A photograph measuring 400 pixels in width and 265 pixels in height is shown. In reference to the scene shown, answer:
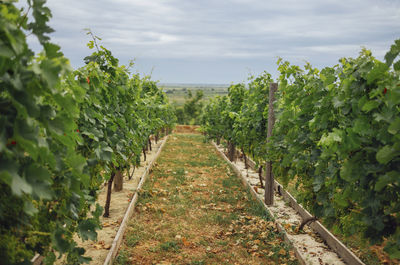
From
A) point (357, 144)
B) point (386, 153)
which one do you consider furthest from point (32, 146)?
point (357, 144)

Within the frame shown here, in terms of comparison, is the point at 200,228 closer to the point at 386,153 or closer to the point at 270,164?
the point at 270,164

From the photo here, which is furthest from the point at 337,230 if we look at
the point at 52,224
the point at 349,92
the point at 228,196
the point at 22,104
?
the point at 228,196

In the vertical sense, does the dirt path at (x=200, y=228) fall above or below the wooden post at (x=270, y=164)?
below

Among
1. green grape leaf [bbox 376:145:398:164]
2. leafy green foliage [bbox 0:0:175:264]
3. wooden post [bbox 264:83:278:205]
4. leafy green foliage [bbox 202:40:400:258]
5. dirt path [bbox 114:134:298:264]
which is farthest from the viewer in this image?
wooden post [bbox 264:83:278:205]

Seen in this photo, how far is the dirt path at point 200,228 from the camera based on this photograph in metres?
5.29

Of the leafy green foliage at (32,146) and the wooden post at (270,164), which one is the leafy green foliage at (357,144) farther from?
the leafy green foliage at (32,146)

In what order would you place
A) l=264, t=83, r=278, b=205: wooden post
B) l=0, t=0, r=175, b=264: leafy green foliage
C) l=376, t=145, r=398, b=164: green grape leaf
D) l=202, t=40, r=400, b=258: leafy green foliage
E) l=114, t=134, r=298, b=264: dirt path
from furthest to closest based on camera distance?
l=264, t=83, r=278, b=205: wooden post < l=114, t=134, r=298, b=264: dirt path < l=202, t=40, r=400, b=258: leafy green foliage < l=376, t=145, r=398, b=164: green grape leaf < l=0, t=0, r=175, b=264: leafy green foliage

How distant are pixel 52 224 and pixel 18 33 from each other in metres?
1.50

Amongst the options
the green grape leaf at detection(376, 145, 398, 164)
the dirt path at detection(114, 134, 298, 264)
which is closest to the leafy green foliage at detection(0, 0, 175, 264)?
the green grape leaf at detection(376, 145, 398, 164)

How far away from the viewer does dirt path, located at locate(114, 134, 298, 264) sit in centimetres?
529

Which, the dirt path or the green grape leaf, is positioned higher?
the green grape leaf

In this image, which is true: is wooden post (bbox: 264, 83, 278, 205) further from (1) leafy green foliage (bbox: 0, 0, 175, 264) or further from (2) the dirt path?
(1) leafy green foliage (bbox: 0, 0, 175, 264)

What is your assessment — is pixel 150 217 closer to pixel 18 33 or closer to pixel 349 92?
pixel 349 92

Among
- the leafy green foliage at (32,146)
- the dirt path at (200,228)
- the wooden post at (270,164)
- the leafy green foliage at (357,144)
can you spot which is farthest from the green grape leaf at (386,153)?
the wooden post at (270,164)
